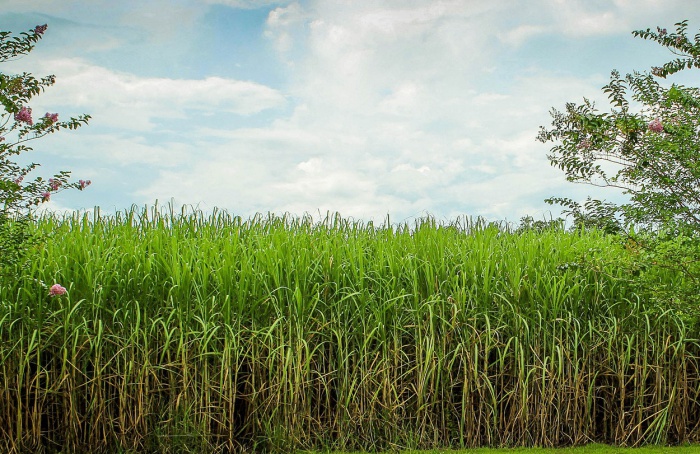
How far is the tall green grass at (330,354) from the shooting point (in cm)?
419

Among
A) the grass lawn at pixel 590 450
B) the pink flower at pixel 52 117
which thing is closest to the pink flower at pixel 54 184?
the pink flower at pixel 52 117

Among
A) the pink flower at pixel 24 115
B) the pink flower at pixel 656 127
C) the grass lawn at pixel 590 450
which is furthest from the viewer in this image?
the pink flower at pixel 656 127

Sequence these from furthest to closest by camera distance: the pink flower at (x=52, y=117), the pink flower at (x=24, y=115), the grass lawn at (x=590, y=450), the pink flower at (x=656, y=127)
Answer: the pink flower at (x=656, y=127) < the pink flower at (x=52, y=117) < the pink flower at (x=24, y=115) < the grass lawn at (x=590, y=450)

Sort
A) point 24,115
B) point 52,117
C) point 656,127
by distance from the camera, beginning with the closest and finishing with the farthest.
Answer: point 24,115 → point 52,117 → point 656,127

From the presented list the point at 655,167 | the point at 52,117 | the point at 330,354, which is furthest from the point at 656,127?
the point at 52,117

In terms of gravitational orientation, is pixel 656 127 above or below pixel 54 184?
above

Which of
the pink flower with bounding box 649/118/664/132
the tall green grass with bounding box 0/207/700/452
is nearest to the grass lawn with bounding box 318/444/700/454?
the tall green grass with bounding box 0/207/700/452

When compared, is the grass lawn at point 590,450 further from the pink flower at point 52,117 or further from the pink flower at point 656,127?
the pink flower at point 52,117

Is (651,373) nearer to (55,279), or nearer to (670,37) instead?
(670,37)

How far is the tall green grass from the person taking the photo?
4.19m

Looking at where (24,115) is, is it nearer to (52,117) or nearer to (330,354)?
(52,117)

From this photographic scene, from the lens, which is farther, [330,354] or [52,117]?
[52,117]

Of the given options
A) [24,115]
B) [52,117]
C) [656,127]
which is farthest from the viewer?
[656,127]

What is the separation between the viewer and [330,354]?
171 inches
